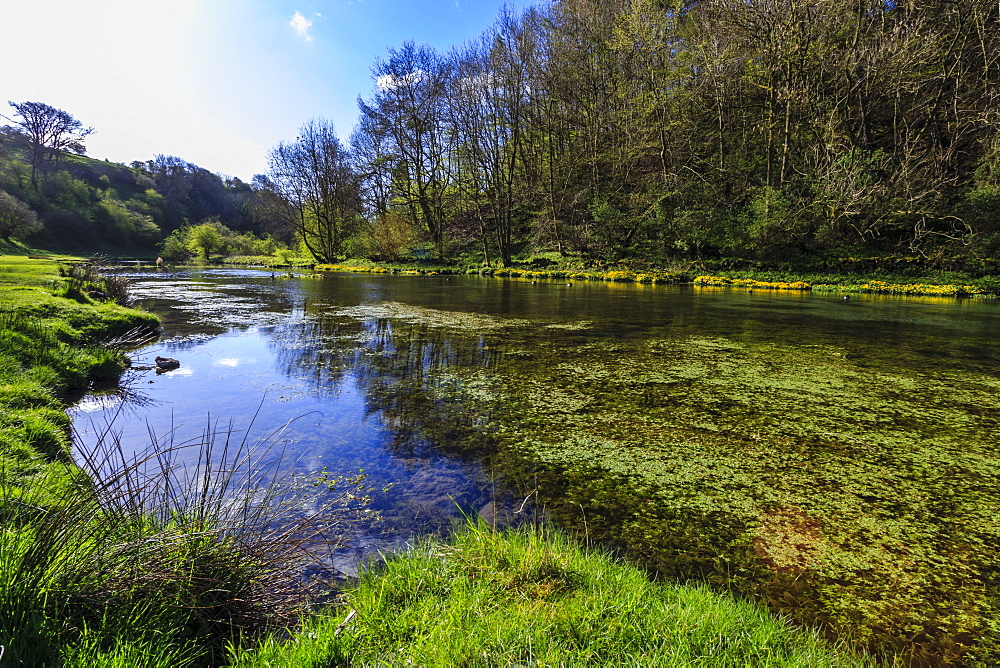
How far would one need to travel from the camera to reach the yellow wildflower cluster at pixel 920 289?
1385cm

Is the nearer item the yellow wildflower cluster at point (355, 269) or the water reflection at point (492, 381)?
the water reflection at point (492, 381)

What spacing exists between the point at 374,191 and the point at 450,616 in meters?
38.3

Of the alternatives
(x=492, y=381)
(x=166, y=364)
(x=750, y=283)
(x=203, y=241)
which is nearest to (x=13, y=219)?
(x=203, y=241)

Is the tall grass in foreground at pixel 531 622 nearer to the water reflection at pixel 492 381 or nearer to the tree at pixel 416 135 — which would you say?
the water reflection at pixel 492 381

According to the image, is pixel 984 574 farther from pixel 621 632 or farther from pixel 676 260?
pixel 676 260

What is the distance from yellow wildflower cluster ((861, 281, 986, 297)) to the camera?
1385cm

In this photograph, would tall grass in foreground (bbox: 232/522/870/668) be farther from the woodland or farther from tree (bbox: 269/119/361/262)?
tree (bbox: 269/119/361/262)

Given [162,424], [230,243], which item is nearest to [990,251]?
[162,424]

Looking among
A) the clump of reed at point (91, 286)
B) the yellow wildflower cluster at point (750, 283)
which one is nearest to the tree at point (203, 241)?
the clump of reed at point (91, 286)

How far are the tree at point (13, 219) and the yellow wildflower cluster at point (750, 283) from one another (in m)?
45.4

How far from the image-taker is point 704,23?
19453mm

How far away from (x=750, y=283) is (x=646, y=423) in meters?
15.9

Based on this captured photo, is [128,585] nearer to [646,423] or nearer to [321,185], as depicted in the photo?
[646,423]

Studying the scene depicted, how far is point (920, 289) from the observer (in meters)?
14.4
